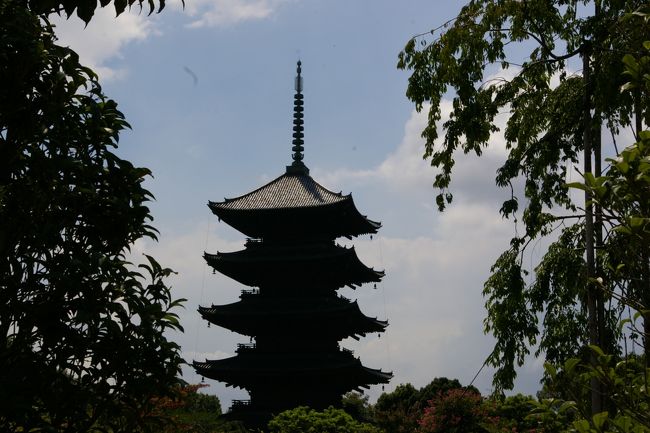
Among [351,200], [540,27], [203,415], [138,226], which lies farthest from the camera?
[351,200]

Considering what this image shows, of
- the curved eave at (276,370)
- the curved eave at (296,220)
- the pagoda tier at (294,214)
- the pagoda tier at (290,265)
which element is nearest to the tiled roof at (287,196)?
the pagoda tier at (294,214)

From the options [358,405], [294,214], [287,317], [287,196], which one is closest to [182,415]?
[287,317]

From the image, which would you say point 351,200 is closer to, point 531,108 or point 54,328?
point 531,108

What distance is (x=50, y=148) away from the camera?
227 inches

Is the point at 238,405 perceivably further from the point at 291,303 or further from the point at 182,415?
the point at 182,415

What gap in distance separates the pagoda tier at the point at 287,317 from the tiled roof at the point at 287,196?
3802 millimetres

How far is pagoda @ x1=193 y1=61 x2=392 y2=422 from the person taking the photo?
29.6 meters

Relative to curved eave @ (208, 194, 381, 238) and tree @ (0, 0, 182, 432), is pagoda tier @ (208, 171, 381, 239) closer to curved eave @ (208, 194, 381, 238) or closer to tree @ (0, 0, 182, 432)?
curved eave @ (208, 194, 381, 238)

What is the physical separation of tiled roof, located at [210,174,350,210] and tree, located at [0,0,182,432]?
23.9m

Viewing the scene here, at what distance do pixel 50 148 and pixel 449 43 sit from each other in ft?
25.8

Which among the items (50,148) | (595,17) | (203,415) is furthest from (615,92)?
(50,148)

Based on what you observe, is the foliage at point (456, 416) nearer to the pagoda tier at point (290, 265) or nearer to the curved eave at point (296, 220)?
the pagoda tier at point (290, 265)

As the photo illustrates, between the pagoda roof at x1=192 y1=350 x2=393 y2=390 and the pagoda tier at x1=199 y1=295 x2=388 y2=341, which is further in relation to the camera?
the pagoda tier at x1=199 y1=295 x2=388 y2=341

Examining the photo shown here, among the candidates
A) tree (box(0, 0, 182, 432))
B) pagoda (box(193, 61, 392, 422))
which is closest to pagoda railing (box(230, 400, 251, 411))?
pagoda (box(193, 61, 392, 422))
